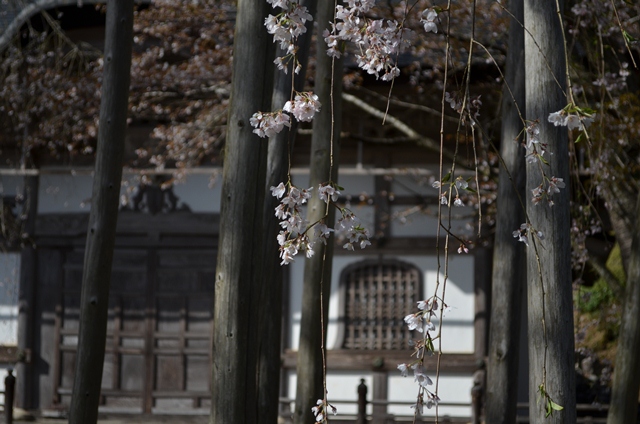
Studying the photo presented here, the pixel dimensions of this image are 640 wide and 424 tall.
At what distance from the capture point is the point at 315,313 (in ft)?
24.3

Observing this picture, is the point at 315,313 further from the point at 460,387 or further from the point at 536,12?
the point at 460,387

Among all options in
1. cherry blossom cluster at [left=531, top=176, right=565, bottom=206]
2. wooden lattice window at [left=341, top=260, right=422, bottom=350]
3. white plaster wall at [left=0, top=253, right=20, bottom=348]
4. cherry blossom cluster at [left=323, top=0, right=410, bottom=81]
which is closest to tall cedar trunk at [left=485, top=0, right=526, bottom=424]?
cherry blossom cluster at [left=531, top=176, right=565, bottom=206]

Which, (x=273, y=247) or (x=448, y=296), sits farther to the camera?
(x=448, y=296)

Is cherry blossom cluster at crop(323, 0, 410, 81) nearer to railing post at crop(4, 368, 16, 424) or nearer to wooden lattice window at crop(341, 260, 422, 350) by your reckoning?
wooden lattice window at crop(341, 260, 422, 350)

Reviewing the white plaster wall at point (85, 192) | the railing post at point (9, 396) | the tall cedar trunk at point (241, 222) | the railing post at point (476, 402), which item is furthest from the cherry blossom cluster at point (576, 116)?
the white plaster wall at point (85, 192)

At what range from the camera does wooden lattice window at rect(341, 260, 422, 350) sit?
12.4 meters

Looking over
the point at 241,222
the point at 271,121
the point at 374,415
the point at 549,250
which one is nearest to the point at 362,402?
the point at 374,415

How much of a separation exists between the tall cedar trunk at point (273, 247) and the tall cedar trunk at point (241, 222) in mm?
646

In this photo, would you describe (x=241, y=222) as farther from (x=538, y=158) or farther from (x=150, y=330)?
(x=150, y=330)

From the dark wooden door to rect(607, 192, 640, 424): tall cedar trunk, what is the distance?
22.4 feet

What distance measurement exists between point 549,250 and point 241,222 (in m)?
1.55

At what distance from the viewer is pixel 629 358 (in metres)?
7.07

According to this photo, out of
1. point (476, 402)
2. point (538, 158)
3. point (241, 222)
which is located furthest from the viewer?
point (476, 402)

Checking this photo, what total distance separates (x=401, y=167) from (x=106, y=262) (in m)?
6.55
